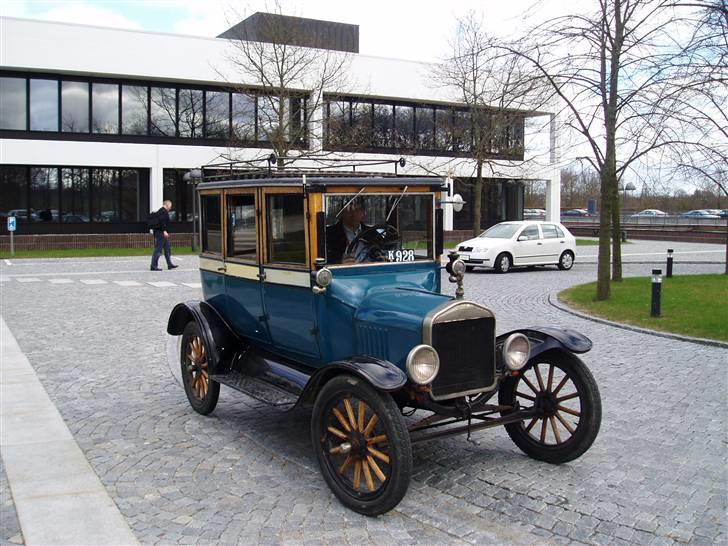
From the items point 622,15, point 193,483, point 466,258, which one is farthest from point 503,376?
point 466,258

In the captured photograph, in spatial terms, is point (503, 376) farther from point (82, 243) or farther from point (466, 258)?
point (82, 243)

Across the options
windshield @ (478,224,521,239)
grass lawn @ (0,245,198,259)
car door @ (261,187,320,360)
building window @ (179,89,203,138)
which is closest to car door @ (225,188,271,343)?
car door @ (261,187,320,360)

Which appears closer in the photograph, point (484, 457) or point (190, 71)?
point (484, 457)

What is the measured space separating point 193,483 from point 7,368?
183 inches

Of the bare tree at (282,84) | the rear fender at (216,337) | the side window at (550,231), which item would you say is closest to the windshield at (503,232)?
the side window at (550,231)

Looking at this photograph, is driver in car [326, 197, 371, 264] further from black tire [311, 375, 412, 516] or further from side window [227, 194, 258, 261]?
black tire [311, 375, 412, 516]

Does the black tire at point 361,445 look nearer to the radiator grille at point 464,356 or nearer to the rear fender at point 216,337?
the radiator grille at point 464,356

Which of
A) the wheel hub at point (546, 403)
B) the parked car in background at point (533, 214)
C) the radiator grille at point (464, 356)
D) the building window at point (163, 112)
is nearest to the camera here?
the radiator grille at point (464, 356)

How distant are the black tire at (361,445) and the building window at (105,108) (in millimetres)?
30537

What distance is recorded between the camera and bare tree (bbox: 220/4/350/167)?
2977 cm

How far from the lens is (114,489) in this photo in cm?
511

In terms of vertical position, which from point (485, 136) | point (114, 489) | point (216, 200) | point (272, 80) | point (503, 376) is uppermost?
point (272, 80)

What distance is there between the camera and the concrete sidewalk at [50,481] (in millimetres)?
4461

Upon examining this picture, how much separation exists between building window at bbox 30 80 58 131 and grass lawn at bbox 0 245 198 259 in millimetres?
5535
